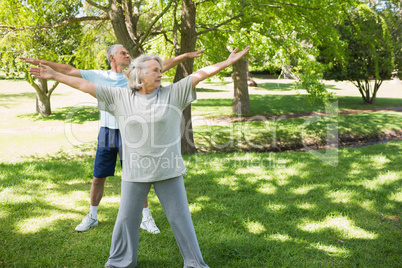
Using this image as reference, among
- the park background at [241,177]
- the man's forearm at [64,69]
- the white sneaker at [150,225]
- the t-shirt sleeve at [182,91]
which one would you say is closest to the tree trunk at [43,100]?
the park background at [241,177]

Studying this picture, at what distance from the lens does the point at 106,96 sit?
2871 millimetres

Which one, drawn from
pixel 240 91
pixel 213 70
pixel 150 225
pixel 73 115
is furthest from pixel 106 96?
pixel 73 115

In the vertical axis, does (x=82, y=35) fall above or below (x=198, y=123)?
above

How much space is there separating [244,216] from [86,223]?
195 cm

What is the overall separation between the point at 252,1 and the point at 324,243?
5910mm

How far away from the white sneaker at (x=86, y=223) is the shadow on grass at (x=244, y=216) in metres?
0.09

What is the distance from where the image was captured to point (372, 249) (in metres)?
3.58

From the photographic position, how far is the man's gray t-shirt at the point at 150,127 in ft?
9.06

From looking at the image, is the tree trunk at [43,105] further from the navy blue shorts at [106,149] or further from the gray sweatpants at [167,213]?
the gray sweatpants at [167,213]

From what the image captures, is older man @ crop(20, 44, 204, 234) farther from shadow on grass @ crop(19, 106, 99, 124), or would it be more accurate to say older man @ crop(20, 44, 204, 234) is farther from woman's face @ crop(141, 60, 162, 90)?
shadow on grass @ crop(19, 106, 99, 124)

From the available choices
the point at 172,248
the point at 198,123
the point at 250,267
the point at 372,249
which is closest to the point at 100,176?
the point at 172,248

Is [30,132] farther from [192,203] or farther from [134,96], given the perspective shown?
[134,96]

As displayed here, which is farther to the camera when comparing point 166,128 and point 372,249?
point 372,249

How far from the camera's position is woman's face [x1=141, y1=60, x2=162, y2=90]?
110 inches
